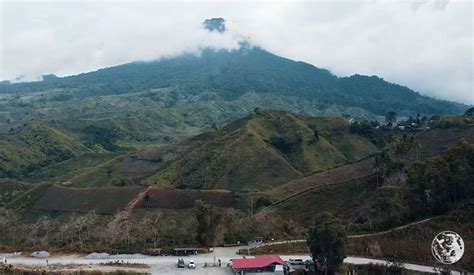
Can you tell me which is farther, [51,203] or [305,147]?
[305,147]

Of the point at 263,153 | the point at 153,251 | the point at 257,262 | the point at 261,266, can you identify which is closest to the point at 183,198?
the point at 263,153

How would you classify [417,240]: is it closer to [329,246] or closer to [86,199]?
[329,246]

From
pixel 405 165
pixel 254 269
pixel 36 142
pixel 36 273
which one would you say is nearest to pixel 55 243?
pixel 36 273

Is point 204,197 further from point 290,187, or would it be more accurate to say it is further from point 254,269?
point 254,269

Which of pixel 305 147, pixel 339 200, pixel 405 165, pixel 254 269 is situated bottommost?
pixel 254 269

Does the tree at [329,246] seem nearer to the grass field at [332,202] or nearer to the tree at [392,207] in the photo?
the tree at [392,207]

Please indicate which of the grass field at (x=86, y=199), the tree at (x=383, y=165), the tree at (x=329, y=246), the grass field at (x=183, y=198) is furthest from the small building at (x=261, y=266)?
the grass field at (x=86, y=199)
